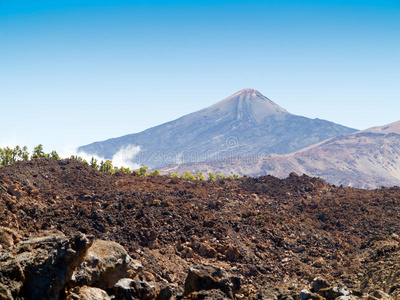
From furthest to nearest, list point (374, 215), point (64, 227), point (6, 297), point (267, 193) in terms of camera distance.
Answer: point (267, 193), point (374, 215), point (64, 227), point (6, 297)

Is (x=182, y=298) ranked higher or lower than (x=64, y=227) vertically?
lower

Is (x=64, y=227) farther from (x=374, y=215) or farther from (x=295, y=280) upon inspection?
(x=374, y=215)

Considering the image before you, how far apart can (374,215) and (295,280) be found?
16.9m

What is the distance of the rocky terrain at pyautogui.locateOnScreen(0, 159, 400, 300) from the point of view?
13.1 metres

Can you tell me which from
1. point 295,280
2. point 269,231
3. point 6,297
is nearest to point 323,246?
point 269,231

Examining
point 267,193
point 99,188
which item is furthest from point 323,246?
point 99,188

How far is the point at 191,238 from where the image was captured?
26.4m

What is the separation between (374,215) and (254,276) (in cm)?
1791

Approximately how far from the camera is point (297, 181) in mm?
50094

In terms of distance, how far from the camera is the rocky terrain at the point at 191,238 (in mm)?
13078

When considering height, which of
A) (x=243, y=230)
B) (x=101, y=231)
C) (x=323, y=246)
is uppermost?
(x=101, y=231)

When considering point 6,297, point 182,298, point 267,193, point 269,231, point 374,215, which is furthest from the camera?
point 267,193

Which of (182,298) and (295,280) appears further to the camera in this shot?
(295,280)

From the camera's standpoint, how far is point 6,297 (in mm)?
10508
